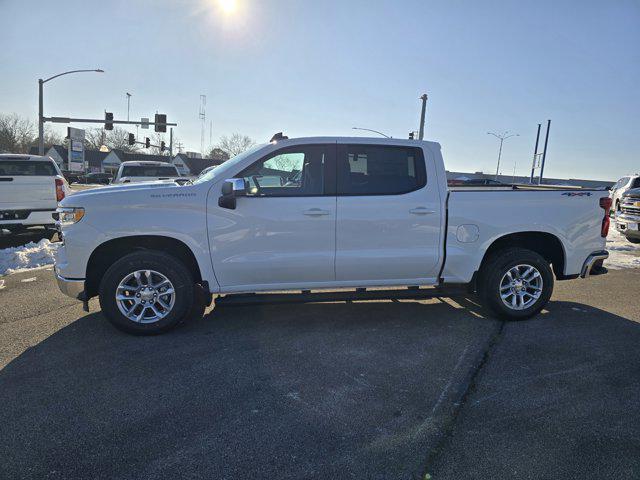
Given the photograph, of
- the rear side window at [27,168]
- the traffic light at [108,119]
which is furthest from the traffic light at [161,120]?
the rear side window at [27,168]

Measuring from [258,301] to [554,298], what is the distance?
408 cm

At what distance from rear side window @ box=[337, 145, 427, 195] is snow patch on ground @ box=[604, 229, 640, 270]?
5522mm

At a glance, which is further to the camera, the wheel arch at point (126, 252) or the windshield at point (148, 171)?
the windshield at point (148, 171)

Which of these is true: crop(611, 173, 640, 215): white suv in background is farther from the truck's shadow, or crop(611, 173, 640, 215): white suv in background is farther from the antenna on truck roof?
the antenna on truck roof

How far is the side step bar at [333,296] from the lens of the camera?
4.49 meters

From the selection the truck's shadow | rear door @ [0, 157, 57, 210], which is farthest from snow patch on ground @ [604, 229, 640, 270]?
rear door @ [0, 157, 57, 210]

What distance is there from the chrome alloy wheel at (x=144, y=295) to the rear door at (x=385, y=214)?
173 cm

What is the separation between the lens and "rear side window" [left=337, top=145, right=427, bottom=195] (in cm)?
457

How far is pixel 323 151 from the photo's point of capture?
4582 mm

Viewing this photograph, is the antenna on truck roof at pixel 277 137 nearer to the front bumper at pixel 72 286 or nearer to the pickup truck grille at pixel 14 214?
the front bumper at pixel 72 286

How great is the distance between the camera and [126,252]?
177 inches

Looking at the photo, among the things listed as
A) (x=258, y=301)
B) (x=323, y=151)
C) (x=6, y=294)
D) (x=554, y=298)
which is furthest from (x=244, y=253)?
(x=554, y=298)

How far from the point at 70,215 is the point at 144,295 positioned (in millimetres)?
1023

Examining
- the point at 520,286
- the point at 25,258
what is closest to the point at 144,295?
the point at 520,286
